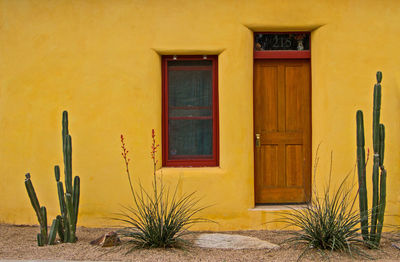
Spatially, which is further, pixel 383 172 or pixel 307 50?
pixel 307 50

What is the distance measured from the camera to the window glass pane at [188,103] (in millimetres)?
7242

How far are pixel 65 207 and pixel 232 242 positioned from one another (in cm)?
198

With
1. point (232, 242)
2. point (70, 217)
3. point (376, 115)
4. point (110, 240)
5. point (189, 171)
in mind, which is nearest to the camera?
point (376, 115)

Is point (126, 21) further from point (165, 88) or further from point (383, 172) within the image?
point (383, 172)

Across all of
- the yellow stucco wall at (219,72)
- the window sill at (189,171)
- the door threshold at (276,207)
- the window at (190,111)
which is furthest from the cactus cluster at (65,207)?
the door threshold at (276,207)

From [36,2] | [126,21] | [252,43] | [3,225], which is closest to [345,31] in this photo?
[252,43]

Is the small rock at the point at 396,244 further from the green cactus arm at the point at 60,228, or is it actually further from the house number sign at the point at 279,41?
the green cactus arm at the point at 60,228

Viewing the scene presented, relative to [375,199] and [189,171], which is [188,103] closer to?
[189,171]

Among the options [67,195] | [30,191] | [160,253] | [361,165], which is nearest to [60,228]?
[67,195]

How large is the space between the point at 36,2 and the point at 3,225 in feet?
10.0

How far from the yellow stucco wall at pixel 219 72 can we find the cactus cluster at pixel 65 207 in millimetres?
995

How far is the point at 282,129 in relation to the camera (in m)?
7.22

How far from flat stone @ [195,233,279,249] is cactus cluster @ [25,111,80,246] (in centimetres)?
148

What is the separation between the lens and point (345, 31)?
22.9ft
